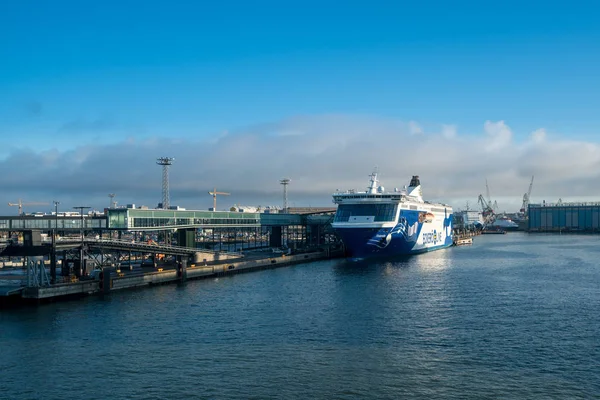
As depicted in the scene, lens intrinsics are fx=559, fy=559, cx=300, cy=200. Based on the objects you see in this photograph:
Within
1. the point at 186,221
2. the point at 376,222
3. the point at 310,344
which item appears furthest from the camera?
the point at 376,222

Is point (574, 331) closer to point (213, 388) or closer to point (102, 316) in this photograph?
point (213, 388)

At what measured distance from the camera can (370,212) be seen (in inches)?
3541

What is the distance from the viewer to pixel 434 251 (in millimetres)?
115375

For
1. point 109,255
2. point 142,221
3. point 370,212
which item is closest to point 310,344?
point 142,221

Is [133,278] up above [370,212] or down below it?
below

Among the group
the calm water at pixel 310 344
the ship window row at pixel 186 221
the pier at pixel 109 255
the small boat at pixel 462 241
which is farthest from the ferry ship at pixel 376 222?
A: the small boat at pixel 462 241

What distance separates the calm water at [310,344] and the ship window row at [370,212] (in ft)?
103

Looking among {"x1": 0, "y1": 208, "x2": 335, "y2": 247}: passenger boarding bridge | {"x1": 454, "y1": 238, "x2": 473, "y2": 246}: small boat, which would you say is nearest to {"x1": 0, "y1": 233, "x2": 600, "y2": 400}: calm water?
{"x1": 0, "y1": 208, "x2": 335, "y2": 247}: passenger boarding bridge

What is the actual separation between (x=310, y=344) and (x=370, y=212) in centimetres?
5653

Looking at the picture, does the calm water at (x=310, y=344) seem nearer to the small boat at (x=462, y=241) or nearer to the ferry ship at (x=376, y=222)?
the ferry ship at (x=376, y=222)

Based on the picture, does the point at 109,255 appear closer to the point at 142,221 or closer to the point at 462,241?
the point at 142,221

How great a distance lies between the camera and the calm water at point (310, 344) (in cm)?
2761

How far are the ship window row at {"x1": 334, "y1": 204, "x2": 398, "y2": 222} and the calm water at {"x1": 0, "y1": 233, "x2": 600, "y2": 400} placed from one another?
3136cm

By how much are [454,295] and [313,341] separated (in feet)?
73.5
